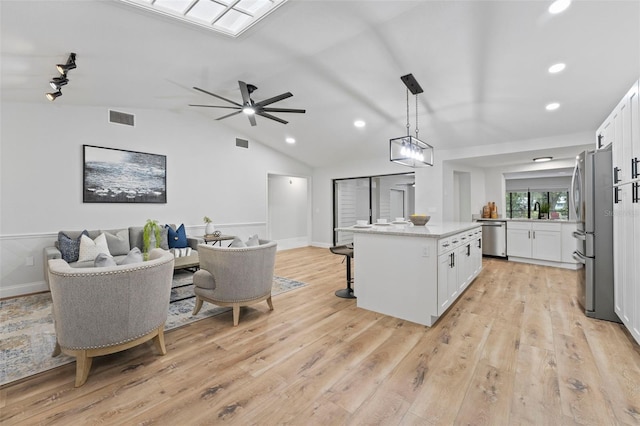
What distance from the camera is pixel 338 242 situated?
799 cm

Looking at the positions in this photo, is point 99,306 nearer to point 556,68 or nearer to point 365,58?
point 365,58

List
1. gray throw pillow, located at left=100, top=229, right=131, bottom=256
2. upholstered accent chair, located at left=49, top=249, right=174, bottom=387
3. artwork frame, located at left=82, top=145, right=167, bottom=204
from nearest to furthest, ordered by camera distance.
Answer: upholstered accent chair, located at left=49, top=249, right=174, bottom=387
gray throw pillow, located at left=100, top=229, right=131, bottom=256
artwork frame, located at left=82, top=145, right=167, bottom=204

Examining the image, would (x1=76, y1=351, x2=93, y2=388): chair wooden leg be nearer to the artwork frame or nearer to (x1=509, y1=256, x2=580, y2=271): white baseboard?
the artwork frame

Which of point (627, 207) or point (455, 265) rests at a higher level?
point (627, 207)

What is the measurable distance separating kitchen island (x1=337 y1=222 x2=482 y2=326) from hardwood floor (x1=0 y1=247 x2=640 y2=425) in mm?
160

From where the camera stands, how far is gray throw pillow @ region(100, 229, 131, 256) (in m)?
4.32

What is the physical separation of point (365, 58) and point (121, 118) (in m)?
4.29

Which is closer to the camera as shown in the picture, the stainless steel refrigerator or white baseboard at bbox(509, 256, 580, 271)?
the stainless steel refrigerator

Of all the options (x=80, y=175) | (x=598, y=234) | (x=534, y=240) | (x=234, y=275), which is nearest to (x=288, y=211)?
(x=80, y=175)

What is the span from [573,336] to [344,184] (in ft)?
20.1

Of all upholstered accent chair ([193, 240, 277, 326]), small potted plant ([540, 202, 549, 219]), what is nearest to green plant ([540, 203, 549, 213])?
small potted plant ([540, 202, 549, 219])

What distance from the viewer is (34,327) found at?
2.87 metres

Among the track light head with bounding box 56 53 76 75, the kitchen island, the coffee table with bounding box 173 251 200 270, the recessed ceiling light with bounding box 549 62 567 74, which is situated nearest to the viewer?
the kitchen island

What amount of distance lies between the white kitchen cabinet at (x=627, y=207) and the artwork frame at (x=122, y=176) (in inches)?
251
